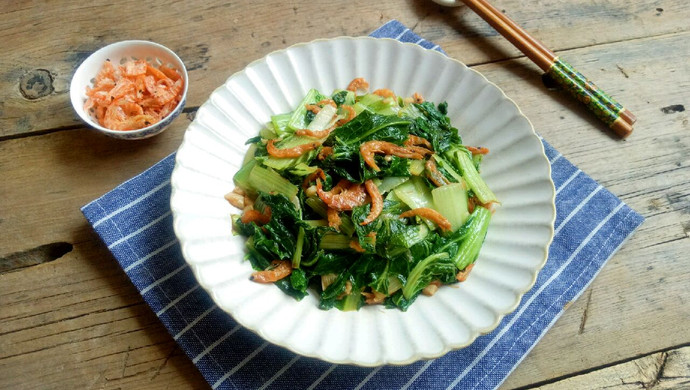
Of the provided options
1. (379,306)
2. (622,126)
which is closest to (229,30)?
(379,306)

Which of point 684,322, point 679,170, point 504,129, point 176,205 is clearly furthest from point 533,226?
point 176,205

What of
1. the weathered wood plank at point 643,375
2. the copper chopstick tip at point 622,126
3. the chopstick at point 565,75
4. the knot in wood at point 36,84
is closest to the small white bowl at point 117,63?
the knot in wood at point 36,84

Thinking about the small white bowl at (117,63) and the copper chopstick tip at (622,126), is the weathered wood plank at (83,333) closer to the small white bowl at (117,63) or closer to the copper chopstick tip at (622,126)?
the small white bowl at (117,63)

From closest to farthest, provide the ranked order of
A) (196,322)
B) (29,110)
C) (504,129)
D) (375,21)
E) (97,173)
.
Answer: (196,322) → (504,129) → (97,173) → (29,110) → (375,21)

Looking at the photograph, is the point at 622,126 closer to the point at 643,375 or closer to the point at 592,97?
the point at 592,97

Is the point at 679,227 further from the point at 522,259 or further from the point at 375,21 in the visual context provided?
the point at 375,21

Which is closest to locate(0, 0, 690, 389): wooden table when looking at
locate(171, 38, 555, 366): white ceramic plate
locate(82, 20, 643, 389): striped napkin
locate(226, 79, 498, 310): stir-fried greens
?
locate(82, 20, 643, 389): striped napkin

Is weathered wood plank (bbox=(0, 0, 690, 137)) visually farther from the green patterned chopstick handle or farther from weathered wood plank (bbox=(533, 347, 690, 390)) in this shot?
weathered wood plank (bbox=(533, 347, 690, 390))
